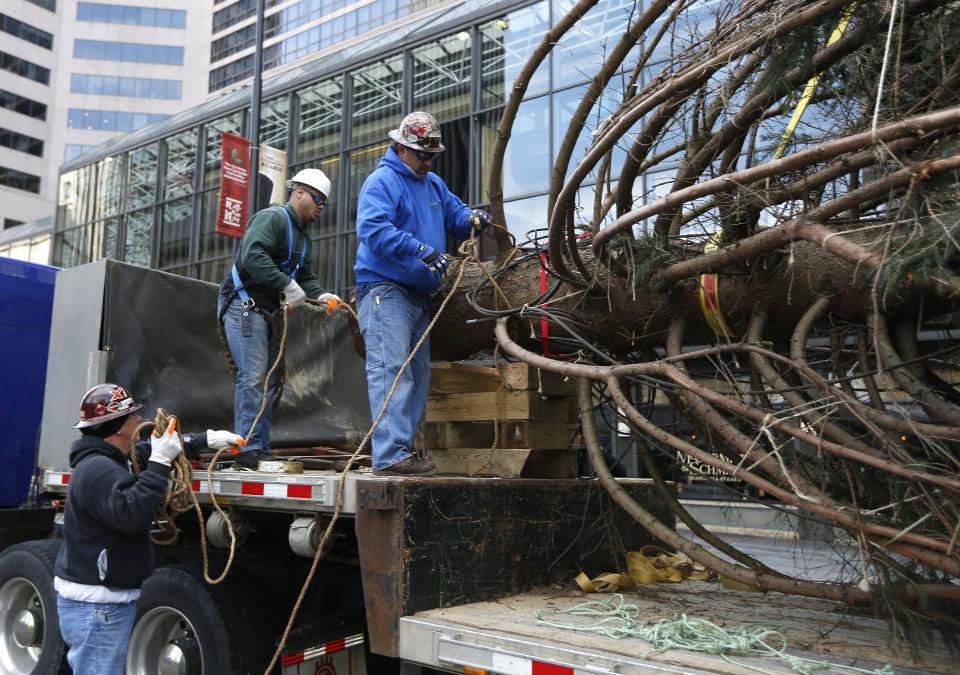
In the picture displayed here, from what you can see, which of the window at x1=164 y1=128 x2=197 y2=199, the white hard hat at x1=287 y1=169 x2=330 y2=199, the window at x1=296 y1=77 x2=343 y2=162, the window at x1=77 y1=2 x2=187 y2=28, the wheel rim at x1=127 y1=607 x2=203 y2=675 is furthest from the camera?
the window at x1=77 y1=2 x2=187 y2=28

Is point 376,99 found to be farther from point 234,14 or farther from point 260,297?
point 234,14

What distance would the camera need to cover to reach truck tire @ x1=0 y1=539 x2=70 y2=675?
4617 millimetres

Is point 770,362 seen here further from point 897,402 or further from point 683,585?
point 683,585

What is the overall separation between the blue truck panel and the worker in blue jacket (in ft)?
10.3

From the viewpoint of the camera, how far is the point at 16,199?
5556 centimetres

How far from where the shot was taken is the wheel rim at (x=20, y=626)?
4836 millimetres

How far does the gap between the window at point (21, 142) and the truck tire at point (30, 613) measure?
199 feet

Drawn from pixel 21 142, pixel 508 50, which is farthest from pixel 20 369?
pixel 21 142

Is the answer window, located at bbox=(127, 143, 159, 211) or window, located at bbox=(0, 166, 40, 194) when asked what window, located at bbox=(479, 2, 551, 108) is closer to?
window, located at bbox=(127, 143, 159, 211)

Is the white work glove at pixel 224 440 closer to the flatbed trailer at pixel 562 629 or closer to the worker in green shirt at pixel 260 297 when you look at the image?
the flatbed trailer at pixel 562 629

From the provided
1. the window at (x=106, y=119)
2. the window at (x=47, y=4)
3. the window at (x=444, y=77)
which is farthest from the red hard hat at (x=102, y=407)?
the window at (x=47, y=4)

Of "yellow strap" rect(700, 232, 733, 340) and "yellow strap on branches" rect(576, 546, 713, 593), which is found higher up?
"yellow strap" rect(700, 232, 733, 340)

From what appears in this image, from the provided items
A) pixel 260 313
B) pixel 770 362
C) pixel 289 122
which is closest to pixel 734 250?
pixel 770 362

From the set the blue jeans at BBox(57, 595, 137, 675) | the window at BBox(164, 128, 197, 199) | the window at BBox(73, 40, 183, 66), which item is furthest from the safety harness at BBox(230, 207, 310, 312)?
the window at BBox(73, 40, 183, 66)
